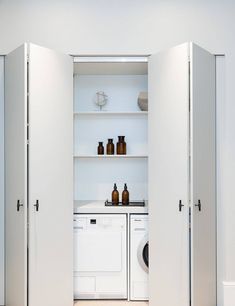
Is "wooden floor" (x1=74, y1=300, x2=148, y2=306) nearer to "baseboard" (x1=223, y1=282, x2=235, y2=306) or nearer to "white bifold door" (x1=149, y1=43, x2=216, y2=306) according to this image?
"white bifold door" (x1=149, y1=43, x2=216, y2=306)

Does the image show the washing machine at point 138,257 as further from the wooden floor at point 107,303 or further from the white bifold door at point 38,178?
the white bifold door at point 38,178

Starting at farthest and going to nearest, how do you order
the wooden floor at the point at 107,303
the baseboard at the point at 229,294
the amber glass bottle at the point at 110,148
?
the amber glass bottle at the point at 110,148 < the wooden floor at the point at 107,303 < the baseboard at the point at 229,294

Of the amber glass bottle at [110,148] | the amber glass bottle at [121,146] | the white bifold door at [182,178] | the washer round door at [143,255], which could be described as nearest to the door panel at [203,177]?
the white bifold door at [182,178]

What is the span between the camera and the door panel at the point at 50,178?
3.13 metres

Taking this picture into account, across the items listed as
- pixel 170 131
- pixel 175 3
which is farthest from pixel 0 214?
pixel 175 3

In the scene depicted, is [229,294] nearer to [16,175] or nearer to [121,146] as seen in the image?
[121,146]

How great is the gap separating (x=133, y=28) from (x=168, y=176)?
1385 mm

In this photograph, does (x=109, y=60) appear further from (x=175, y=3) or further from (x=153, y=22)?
(x=175, y=3)

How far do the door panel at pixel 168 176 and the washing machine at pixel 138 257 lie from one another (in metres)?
0.26

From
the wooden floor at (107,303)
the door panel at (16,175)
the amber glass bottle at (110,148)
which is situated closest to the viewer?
the door panel at (16,175)

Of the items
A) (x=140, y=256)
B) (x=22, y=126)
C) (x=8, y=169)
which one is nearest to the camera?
(x=22, y=126)

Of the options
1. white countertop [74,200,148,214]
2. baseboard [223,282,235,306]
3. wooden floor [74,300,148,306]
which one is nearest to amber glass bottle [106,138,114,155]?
white countertop [74,200,148,214]

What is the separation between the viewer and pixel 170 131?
3229mm

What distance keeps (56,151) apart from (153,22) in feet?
4.80
